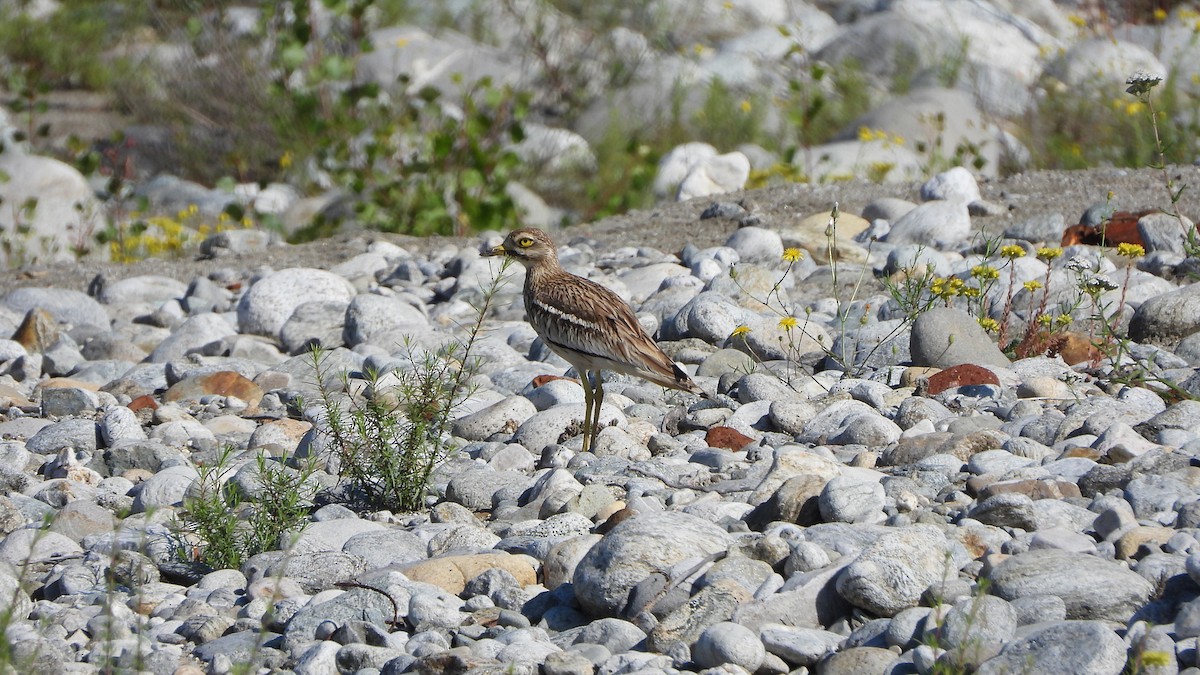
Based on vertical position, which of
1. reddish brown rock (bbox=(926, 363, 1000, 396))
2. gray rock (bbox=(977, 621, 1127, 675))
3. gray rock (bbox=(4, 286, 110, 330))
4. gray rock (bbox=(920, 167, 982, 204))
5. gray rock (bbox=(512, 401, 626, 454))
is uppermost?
gray rock (bbox=(977, 621, 1127, 675))

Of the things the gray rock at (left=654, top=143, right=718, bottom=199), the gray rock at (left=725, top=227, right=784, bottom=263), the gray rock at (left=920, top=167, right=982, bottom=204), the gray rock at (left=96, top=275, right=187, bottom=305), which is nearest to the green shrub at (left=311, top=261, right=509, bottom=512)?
the gray rock at (left=725, top=227, right=784, bottom=263)

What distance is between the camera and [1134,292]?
→ 6.64 m

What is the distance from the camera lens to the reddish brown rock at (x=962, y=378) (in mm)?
5434

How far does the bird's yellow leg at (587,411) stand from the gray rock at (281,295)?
2.53m

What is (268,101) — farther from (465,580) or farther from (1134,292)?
(465,580)

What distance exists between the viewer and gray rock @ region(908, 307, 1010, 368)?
5.74m

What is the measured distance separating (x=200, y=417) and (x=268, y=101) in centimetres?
822

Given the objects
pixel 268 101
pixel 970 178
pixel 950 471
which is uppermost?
pixel 950 471

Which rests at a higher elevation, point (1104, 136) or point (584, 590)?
point (584, 590)

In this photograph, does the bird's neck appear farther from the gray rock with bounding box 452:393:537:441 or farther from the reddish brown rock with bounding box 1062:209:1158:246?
the reddish brown rock with bounding box 1062:209:1158:246

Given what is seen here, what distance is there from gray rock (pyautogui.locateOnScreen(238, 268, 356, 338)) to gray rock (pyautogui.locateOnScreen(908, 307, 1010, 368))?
10.7ft

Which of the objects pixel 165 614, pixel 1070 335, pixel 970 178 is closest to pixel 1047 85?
pixel 970 178

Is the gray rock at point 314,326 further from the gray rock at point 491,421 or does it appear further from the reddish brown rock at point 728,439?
the reddish brown rock at point 728,439

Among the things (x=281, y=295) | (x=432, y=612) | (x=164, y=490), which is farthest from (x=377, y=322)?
(x=432, y=612)
